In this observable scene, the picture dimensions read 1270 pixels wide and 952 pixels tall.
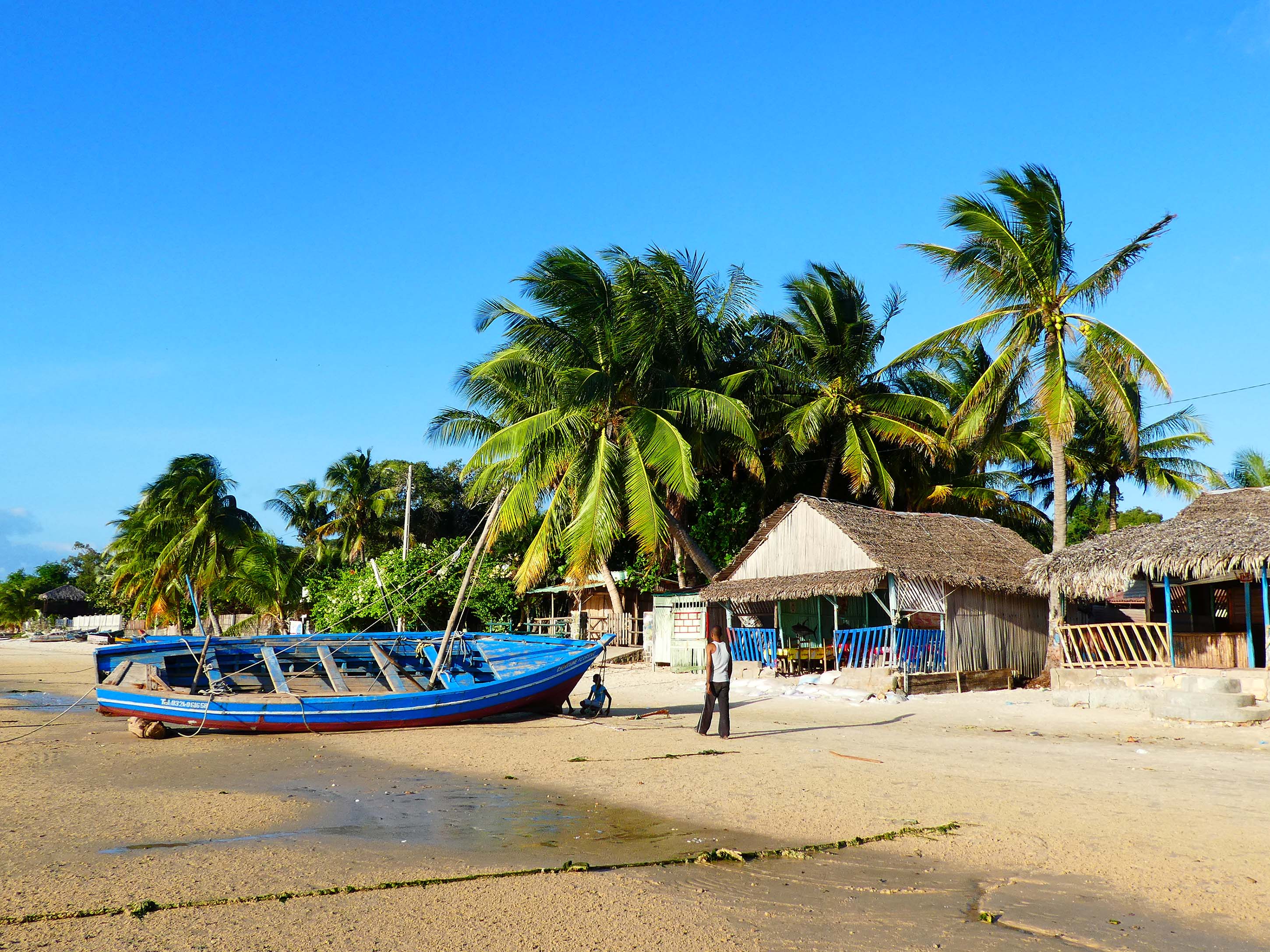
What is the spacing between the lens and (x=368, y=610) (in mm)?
26719

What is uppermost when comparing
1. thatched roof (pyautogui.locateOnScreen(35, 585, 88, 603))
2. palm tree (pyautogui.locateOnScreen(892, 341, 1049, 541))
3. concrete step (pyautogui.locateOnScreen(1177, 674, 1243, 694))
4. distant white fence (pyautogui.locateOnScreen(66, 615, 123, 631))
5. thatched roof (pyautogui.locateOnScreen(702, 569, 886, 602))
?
palm tree (pyautogui.locateOnScreen(892, 341, 1049, 541))

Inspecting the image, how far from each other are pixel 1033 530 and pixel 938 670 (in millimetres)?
15512

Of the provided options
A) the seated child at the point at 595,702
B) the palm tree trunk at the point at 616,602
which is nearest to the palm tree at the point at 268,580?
the palm tree trunk at the point at 616,602

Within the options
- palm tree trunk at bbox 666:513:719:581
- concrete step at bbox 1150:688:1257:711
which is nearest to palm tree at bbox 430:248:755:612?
palm tree trunk at bbox 666:513:719:581

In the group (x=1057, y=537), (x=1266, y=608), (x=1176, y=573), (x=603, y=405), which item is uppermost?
(x=603, y=405)

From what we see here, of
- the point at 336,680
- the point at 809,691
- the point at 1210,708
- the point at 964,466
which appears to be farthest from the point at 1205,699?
the point at 964,466

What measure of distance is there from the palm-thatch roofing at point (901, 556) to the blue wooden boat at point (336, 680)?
5137 mm

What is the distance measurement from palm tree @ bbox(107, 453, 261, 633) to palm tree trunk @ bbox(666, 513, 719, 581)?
635 inches

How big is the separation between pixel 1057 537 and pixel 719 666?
10.2 metres

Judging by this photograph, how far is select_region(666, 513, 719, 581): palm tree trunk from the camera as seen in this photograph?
23.5 meters

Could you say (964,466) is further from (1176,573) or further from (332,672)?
(332,672)

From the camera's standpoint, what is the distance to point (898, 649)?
17.8 m

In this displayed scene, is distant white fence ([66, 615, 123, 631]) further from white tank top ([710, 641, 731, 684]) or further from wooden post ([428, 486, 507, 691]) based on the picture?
white tank top ([710, 641, 731, 684])

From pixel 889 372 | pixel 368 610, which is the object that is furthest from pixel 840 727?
pixel 368 610
